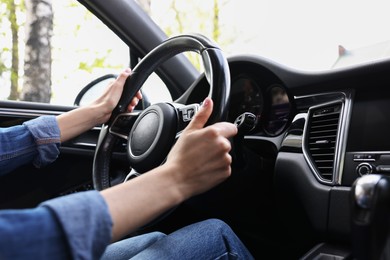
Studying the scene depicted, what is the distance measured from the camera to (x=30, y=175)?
162cm

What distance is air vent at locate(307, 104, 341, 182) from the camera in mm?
1128

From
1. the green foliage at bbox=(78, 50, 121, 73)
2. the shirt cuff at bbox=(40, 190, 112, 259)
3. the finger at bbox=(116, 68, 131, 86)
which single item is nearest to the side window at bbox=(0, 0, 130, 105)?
the green foliage at bbox=(78, 50, 121, 73)

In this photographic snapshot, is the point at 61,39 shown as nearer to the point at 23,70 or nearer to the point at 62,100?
the point at 23,70

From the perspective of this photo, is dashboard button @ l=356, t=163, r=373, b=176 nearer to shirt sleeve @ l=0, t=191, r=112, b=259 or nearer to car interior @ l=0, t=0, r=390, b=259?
car interior @ l=0, t=0, r=390, b=259

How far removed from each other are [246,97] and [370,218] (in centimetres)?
89

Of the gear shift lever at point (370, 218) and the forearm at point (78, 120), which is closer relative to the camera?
the gear shift lever at point (370, 218)

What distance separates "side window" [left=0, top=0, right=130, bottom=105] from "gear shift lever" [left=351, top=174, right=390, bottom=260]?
1.27 meters

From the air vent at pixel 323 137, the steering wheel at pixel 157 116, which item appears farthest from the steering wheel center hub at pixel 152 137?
the air vent at pixel 323 137

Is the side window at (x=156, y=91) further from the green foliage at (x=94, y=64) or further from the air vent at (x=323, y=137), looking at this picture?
the air vent at (x=323, y=137)

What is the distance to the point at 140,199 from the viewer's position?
661mm

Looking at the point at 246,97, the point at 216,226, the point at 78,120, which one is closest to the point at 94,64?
the point at 78,120

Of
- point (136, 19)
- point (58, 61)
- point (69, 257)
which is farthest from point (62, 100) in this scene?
point (69, 257)

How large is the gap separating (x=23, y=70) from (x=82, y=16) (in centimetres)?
42

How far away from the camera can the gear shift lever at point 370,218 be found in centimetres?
62
